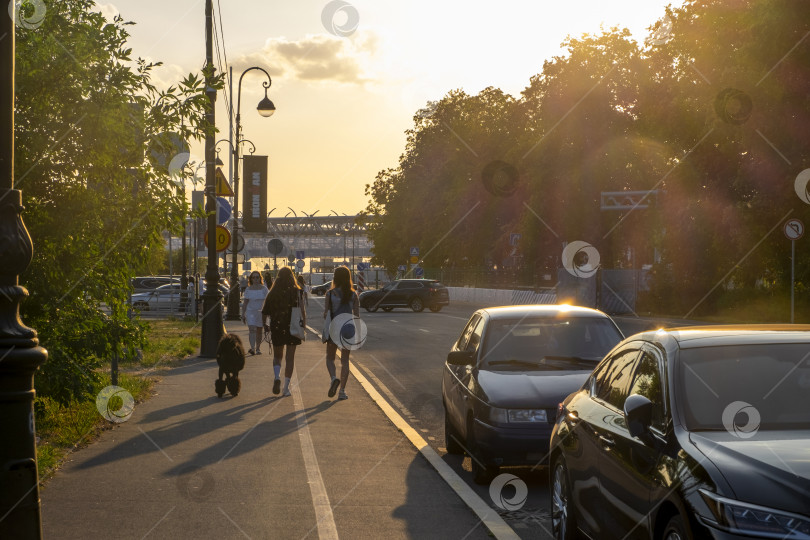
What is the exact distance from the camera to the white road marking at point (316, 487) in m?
6.96

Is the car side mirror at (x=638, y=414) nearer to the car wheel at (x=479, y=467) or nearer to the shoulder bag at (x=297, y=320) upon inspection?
the car wheel at (x=479, y=467)

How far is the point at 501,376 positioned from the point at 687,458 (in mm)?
4580

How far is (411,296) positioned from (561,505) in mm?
45204

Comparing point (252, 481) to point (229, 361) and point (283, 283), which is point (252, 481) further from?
point (283, 283)

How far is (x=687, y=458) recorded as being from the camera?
4523mm

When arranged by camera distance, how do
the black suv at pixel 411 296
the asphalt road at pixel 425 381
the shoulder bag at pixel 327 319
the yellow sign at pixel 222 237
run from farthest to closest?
the black suv at pixel 411 296 → the yellow sign at pixel 222 237 → the shoulder bag at pixel 327 319 → the asphalt road at pixel 425 381

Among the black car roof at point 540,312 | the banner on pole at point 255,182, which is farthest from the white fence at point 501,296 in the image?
the black car roof at point 540,312

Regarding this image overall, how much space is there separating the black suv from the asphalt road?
387 inches

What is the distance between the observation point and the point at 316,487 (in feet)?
27.5

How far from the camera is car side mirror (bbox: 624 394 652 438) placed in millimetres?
4906

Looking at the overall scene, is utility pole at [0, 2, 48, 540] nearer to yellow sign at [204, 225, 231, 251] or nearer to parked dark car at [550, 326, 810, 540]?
parked dark car at [550, 326, 810, 540]

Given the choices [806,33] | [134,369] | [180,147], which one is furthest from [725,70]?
[180,147]

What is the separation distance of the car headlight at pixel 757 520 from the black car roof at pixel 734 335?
145 centimetres

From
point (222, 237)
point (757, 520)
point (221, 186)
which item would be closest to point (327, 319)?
point (221, 186)
